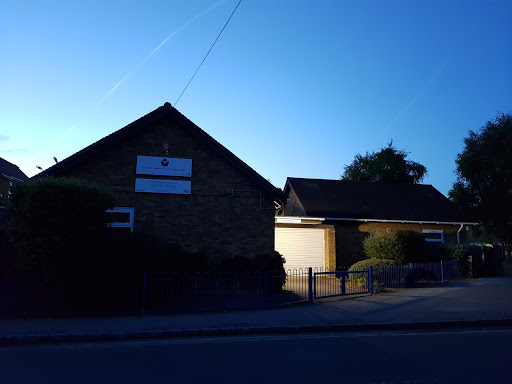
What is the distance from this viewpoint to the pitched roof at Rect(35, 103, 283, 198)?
1409cm

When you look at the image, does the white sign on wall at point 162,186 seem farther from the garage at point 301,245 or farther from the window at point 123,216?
the garage at point 301,245

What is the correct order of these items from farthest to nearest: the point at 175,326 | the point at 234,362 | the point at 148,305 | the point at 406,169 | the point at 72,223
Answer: the point at 406,169, the point at 148,305, the point at 72,223, the point at 175,326, the point at 234,362

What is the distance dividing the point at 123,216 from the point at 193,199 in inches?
102

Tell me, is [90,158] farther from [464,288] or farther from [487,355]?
[464,288]

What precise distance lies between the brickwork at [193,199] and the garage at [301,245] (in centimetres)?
540

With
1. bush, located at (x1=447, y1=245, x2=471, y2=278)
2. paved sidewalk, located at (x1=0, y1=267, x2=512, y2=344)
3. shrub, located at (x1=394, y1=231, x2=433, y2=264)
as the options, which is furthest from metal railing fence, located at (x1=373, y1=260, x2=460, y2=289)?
paved sidewalk, located at (x1=0, y1=267, x2=512, y2=344)

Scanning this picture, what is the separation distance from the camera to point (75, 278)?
9.72 metres

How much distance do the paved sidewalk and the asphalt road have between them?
0.42m

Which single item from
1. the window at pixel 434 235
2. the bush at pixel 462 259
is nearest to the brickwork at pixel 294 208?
the window at pixel 434 235

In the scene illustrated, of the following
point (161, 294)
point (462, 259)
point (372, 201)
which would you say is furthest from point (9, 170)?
point (462, 259)

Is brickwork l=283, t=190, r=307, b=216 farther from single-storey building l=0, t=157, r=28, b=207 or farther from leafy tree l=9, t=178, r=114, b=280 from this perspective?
single-storey building l=0, t=157, r=28, b=207

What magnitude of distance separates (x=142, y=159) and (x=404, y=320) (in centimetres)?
1036

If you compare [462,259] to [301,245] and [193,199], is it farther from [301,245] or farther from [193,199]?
[193,199]

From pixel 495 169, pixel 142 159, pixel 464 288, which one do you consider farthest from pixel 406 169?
pixel 142 159
